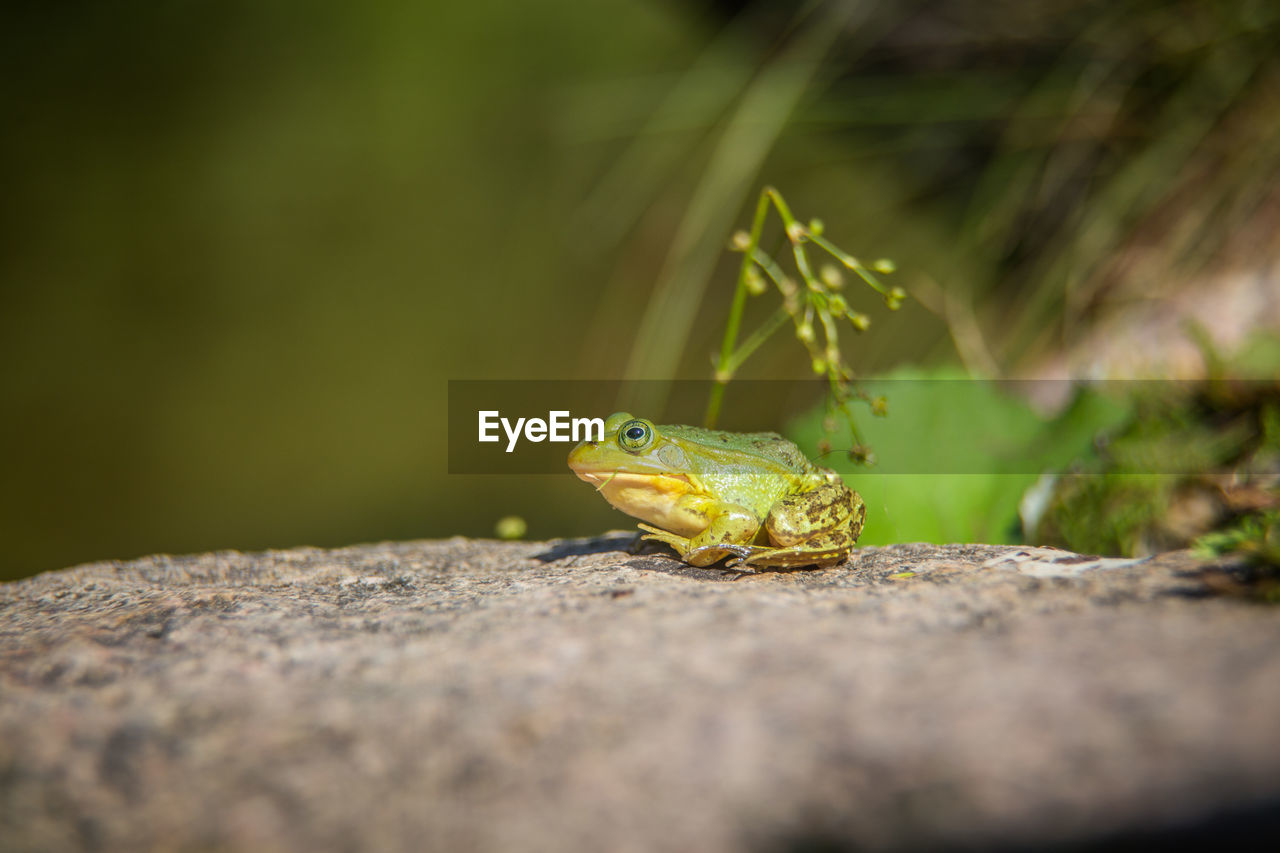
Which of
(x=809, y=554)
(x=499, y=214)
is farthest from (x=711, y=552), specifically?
(x=499, y=214)

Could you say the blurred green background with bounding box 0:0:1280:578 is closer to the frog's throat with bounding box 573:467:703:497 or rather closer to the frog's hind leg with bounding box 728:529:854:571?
the frog's throat with bounding box 573:467:703:497

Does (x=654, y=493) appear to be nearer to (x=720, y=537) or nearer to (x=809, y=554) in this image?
(x=720, y=537)

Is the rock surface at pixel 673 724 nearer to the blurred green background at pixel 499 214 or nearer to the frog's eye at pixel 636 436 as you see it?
the frog's eye at pixel 636 436

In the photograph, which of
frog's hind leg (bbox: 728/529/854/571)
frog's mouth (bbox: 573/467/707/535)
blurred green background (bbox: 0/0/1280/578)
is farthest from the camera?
blurred green background (bbox: 0/0/1280/578)

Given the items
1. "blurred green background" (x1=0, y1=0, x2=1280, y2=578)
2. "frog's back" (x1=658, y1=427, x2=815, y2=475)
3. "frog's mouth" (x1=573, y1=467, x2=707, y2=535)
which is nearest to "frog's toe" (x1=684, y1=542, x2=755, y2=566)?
"frog's mouth" (x1=573, y1=467, x2=707, y2=535)

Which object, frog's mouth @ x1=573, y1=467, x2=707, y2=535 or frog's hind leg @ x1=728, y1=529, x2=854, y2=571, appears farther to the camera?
frog's mouth @ x1=573, y1=467, x2=707, y2=535

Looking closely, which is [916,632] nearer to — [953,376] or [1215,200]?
[953,376]

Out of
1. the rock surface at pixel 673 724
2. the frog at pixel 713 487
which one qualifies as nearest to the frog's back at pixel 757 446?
the frog at pixel 713 487

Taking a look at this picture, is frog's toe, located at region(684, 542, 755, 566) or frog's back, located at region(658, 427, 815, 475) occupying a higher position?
frog's back, located at region(658, 427, 815, 475)
